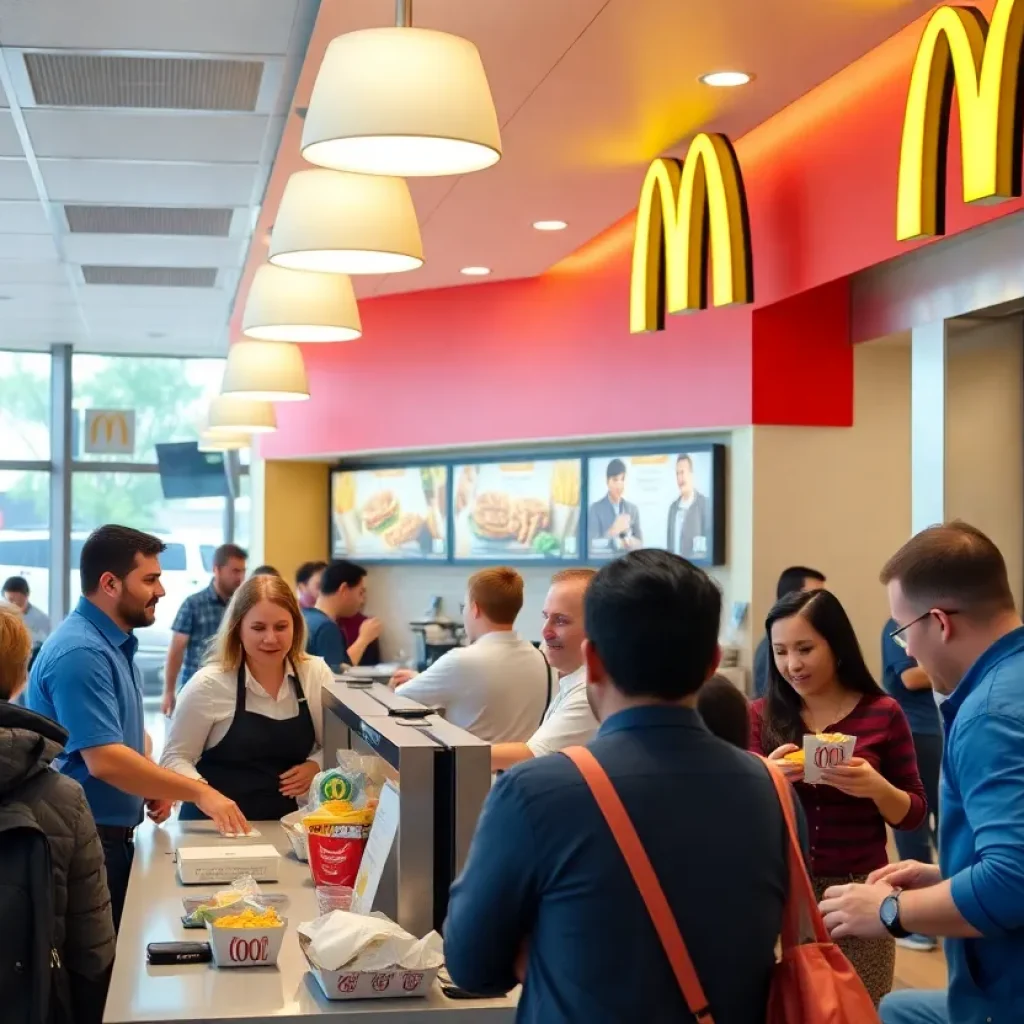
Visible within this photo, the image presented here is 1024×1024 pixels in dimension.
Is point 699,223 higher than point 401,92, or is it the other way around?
point 699,223

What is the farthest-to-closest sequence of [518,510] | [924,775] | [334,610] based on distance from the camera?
[518,510]
[334,610]
[924,775]

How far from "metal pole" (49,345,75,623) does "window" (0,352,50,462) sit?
0.08m

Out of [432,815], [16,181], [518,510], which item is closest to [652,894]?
[432,815]

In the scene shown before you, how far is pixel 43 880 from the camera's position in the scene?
110 inches

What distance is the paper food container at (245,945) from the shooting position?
2.65 metres

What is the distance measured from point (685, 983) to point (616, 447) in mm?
6880

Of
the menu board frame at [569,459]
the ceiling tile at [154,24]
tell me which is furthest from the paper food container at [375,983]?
the menu board frame at [569,459]

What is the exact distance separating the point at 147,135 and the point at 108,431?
7.52 m

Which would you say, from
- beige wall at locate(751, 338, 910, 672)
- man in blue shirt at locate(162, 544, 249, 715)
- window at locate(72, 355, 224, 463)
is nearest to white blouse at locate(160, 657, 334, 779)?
beige wall at locate(751, 338, 910, 672)

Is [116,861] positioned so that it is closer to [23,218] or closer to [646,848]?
[646,848]

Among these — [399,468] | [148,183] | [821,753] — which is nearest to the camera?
[821,753]

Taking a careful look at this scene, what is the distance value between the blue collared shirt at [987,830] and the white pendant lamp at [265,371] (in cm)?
403

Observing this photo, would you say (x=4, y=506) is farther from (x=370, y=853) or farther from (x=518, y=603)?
(x=370, y=853)

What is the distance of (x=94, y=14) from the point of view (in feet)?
16.4
